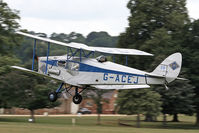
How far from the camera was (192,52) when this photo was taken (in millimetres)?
43281

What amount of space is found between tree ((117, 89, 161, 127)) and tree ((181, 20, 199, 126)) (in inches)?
179

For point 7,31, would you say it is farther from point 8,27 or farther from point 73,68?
point 73,68

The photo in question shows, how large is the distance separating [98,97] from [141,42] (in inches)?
362

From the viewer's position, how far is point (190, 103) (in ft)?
143

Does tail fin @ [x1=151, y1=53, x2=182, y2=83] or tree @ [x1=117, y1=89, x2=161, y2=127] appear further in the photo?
tree @ [x1=117, y1=89, x2=161, y2=127]

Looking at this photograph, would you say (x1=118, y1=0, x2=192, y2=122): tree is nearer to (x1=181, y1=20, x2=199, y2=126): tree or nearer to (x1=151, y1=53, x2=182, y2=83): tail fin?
(x1=181, y1=20, x2=199, y2=126): tree

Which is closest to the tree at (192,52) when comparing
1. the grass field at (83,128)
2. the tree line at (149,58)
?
the tree line at (149,58)

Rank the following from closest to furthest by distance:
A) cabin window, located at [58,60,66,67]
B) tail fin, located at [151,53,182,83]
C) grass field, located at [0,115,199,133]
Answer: tail fin, located at [151,53,182,83] < cabin window, located at [58,60,66,67] < grass field, located at [0,115,199,133]

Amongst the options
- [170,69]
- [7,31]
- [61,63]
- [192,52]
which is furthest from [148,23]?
[170,69]

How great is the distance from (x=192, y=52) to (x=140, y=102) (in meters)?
8.05

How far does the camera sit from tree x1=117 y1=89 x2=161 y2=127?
4234 cm

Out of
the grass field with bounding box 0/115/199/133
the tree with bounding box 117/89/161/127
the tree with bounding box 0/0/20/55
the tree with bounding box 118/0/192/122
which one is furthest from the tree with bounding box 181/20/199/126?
the tree with bounding box 0/0/20/55

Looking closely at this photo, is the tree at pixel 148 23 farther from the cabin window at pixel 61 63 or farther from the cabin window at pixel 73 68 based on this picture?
the cabin window at pixel 73 68

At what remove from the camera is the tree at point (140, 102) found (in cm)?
4234
